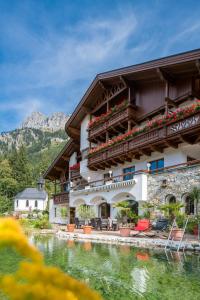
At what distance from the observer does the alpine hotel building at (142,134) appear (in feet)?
53.9

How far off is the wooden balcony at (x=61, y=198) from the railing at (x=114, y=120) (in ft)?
21.3

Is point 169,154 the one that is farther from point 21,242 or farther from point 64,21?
point 21,242

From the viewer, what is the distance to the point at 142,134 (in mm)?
19156

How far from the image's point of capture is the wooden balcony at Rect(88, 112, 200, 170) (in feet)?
52.7

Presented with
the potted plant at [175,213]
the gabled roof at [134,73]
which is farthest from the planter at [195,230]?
the gabled roof at [134,73]

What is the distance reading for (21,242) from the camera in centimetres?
86

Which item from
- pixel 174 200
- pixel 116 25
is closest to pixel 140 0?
pixel 116 25

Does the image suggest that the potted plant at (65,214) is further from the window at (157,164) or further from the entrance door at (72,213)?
the window at (157,164)

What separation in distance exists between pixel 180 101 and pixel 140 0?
5.97 metres

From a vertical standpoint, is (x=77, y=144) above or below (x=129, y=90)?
below

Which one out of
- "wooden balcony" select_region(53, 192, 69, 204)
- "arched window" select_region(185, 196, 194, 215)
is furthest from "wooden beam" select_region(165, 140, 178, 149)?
"wooden balcony" select_region(53, 192, 69, 204)

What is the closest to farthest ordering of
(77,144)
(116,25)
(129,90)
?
(116,25)
(129,90)
(77,144)

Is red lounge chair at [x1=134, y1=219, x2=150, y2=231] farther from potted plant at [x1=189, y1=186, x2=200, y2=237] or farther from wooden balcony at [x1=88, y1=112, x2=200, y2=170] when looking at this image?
wooden balcony at [x1=88, y1=112, x2=200, y2=170]

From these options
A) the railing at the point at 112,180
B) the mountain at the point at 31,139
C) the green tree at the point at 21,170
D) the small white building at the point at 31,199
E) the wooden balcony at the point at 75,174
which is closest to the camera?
the railing at the point at 112,180
